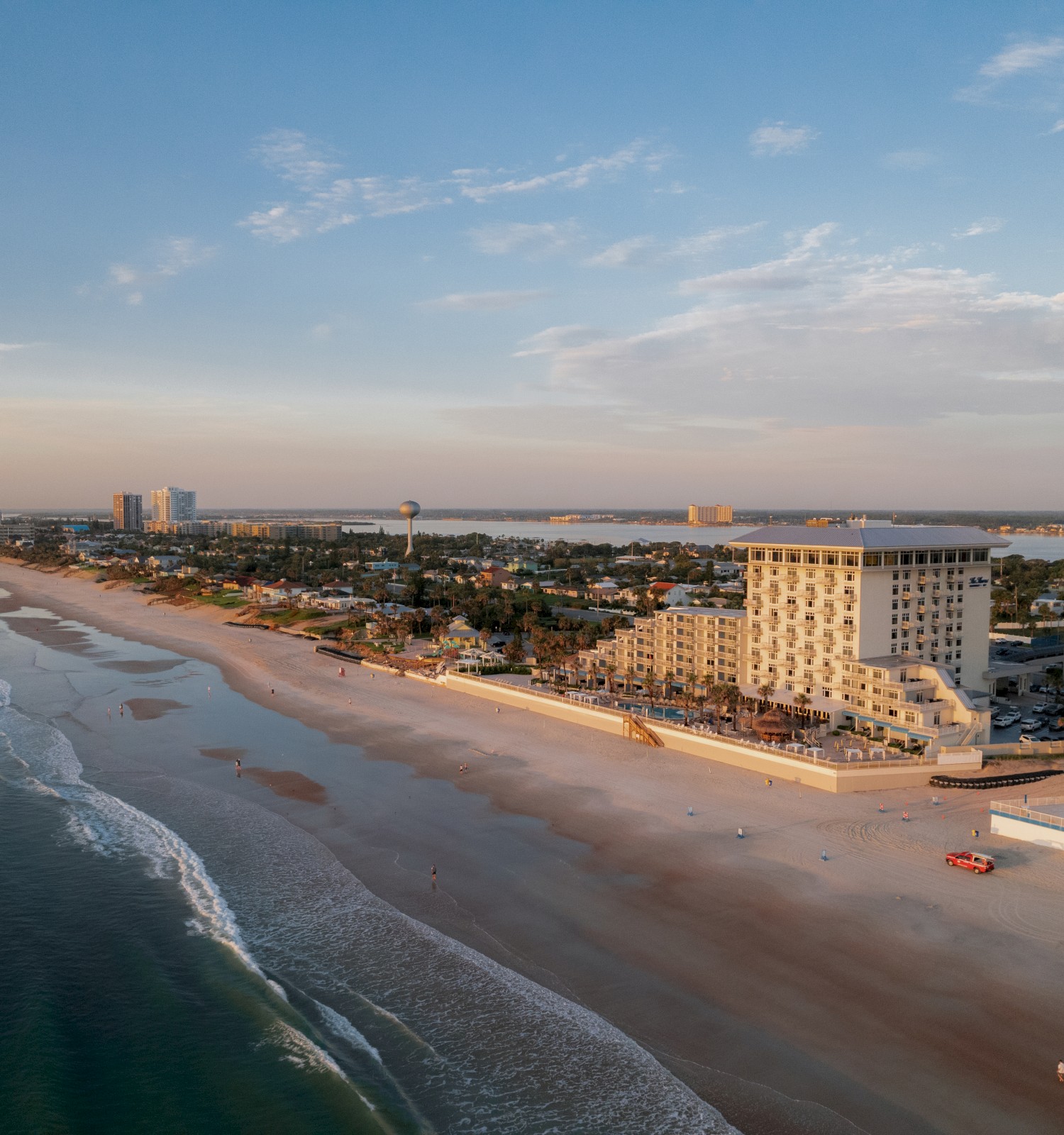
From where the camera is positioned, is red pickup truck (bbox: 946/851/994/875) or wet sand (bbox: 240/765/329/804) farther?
wet sand (bbox: 240/765/329/804)

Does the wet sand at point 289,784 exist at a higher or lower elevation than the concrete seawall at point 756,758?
→ lower

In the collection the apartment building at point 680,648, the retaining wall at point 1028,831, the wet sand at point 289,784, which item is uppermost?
the apartment building at point 680,648

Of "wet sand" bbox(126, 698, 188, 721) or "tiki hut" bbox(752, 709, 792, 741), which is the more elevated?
"tiki hut" bbox(752, 709, 792, 741)

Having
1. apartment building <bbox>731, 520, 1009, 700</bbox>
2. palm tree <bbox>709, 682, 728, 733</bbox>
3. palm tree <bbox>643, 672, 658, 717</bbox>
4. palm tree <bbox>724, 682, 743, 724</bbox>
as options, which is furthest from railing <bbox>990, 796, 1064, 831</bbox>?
palm tree <bbox>643, 672, 658, 717</bbox>

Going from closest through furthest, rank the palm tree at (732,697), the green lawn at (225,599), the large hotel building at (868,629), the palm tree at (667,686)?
the large hotel building at (868,629)
the palm tree at (732,697)
the palm tree at (667,686)
the green lawn at (225,599)

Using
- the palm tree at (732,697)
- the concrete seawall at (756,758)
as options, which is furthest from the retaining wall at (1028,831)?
the palm tree at (732,697)

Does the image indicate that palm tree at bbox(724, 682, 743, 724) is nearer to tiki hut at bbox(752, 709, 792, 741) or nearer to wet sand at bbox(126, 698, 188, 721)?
tiki hut at bbox(752, 709, 792, 741)

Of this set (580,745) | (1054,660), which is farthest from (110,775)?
(1054,660)

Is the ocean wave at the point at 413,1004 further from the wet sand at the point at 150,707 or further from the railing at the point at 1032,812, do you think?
the wet sand at the point at 150,707
